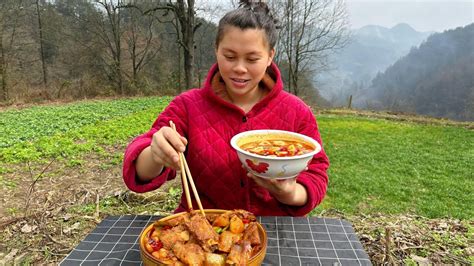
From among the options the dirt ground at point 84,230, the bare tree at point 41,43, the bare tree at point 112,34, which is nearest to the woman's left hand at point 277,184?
the dirt ground at point 84,230

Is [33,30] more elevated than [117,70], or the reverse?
[33,30]

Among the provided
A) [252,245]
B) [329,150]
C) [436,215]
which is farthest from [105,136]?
[252,245]

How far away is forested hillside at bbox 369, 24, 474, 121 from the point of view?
42094mm

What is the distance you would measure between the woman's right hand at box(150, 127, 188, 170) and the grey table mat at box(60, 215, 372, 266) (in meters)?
0.43

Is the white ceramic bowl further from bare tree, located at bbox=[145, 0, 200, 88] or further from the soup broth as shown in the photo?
bare tree, located at bbox=[145, 0, 200, 88]

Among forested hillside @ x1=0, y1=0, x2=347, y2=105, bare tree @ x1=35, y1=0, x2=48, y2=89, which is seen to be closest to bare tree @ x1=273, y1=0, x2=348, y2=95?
forested hillside @ x1=0, y1=0, x2=347, y2=105

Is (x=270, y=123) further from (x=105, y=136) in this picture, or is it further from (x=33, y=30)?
(x=33, y=30)

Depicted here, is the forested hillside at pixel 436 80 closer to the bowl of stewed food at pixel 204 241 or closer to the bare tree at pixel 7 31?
the bare tree at pixel 7 31

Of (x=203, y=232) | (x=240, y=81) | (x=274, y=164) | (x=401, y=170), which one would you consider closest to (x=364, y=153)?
(x=401, y=170)

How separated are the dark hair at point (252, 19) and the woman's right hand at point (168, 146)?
596 millimetres

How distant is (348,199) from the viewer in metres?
6.00

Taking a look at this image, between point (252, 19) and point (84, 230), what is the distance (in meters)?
2.86

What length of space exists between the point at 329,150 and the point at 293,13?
16.8 meters

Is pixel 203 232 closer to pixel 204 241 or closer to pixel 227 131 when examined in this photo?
pixel 204 241
